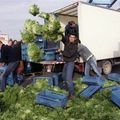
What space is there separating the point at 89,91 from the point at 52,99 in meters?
1.39

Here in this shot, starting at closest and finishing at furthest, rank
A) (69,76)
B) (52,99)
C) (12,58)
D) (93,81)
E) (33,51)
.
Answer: (52,99) < (69,76) < (93,81) < (12,58) < (33,51)

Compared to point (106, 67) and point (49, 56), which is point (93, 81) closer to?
point (49, 56)

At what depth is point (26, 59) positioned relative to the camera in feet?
60.0

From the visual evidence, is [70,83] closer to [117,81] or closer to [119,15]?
[117,81]

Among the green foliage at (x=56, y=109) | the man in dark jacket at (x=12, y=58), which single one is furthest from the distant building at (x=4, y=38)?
the green foliage at (x=56, y=109)

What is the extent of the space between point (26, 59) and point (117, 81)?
6.72 metres

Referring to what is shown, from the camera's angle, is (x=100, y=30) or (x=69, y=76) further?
(x=100, y=30)

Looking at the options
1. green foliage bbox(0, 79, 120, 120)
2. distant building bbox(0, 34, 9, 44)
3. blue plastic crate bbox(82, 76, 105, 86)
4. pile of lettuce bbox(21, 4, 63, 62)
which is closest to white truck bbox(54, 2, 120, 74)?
pile of lettuce bbox(21, 4, 63, 62)

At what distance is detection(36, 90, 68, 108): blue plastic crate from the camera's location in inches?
373

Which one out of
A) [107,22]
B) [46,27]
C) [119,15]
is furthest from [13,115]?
[119,15]

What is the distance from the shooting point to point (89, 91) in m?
10.6

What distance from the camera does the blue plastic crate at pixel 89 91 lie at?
34.1 ft

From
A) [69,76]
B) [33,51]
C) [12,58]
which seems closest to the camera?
[69,76]

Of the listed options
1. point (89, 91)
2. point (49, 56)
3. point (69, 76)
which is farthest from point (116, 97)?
point (49, 56)
